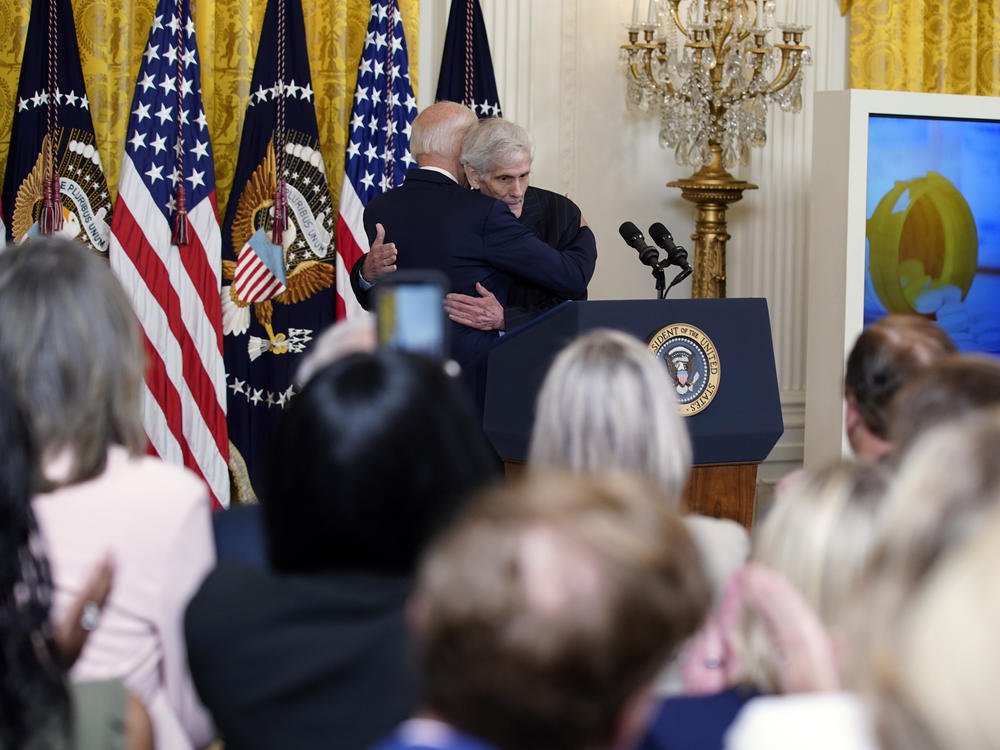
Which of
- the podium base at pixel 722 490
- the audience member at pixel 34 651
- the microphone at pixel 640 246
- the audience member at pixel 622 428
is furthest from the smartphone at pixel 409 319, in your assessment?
the microphone at pixel 640 246

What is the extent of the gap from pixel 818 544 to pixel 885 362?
0.79 metres

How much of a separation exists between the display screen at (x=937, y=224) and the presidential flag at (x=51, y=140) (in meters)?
3.36

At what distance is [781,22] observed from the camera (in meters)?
5.96

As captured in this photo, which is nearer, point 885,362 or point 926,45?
point 885,362

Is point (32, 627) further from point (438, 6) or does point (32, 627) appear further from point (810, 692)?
point (438, 6)

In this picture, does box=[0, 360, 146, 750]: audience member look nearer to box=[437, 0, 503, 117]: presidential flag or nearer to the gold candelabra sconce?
box=[437, 0, 503, 117]: presidential flag

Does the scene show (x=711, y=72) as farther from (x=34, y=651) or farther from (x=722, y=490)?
(x=34, y=651)

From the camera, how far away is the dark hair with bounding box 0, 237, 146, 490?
1.67 metres

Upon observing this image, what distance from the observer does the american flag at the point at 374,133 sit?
519 cm

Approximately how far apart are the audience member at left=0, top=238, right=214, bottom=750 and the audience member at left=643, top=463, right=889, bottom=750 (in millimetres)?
690

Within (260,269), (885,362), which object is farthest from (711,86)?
(885,362)

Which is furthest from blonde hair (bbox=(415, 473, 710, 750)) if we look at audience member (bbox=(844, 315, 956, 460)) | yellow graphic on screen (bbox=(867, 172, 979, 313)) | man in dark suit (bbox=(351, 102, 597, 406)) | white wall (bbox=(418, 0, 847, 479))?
white wall (bbox=(418, 0, 847, 479))

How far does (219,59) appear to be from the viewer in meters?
5.27

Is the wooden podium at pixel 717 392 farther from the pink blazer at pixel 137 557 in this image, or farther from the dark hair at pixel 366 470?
the dark hair at pixel 366 470
